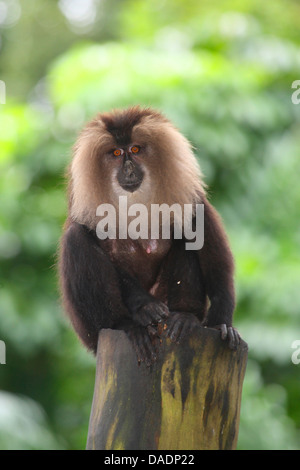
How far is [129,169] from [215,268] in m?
0.87

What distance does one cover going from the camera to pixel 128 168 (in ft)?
15.2

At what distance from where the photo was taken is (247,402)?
34.4ft

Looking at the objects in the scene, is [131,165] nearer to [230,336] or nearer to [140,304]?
[140,304]

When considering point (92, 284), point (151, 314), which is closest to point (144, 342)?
point (151, 314)

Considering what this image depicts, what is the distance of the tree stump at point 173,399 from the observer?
3615 millimetres

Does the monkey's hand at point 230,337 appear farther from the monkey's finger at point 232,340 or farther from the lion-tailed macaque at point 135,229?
the lion-tailed macaque at point 135,229

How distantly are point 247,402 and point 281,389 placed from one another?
6.14 feet

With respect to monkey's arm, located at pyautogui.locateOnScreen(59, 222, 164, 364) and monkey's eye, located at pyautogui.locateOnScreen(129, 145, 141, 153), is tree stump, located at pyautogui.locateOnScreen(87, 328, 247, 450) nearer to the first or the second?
monkey's arm, located at pyautogui.locateOnScreen(59, 222, 164, 364)

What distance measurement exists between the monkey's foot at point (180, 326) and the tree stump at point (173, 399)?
4cm

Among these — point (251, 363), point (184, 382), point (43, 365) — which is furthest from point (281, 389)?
point (184, 382)

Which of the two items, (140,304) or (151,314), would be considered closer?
(151,314)

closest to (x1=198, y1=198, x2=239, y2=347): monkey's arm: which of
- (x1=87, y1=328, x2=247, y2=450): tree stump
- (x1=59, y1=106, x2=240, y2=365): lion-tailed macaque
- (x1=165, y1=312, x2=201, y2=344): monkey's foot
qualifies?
(x1=59, y1=106, x2=240, y2=365): lion-tailed macaque

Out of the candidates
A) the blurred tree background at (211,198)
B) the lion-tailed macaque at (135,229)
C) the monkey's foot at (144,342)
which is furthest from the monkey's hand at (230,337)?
the blurred tree background at (211,198)

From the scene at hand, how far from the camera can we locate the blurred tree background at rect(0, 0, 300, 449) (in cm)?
1077
